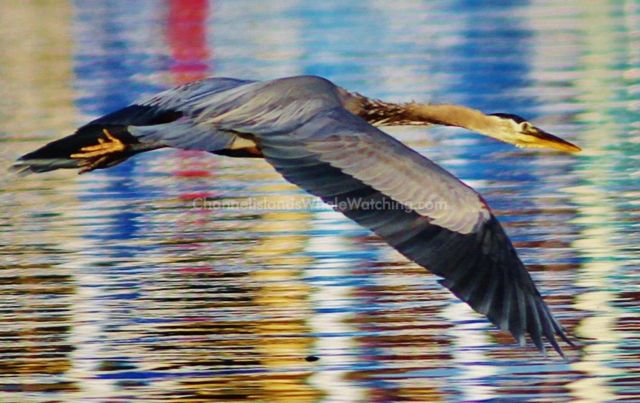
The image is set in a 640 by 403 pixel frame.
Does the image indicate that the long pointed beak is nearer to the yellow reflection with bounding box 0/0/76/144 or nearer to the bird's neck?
the bird's neck

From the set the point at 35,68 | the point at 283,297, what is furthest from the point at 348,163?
the point at 35,68

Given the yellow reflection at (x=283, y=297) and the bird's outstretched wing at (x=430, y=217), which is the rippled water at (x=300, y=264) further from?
the bird's outstretched wing at (x=430, y=217)

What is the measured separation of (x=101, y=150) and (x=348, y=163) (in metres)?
2.05

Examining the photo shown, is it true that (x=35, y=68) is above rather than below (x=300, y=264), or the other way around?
above

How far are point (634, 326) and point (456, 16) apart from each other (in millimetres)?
22211

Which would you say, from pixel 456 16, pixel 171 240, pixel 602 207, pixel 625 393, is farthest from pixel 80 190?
pixel 456 16

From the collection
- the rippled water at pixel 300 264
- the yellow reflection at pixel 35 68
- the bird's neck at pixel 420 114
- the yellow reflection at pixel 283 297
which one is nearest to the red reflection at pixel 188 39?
the rippled water at pixel 300 264

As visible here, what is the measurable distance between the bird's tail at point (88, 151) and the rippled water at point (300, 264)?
30.1 inches

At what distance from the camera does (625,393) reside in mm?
7863

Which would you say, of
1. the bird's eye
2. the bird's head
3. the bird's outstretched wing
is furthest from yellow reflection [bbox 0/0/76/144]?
the bird's outstretched wing

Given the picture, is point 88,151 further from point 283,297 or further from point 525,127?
point 525,127

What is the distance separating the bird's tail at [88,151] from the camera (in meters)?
10.2

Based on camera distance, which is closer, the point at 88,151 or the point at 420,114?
the point at 88,151

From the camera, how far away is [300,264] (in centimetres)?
1116
